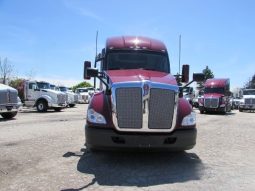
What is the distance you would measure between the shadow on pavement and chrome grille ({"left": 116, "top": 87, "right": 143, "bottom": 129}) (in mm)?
848

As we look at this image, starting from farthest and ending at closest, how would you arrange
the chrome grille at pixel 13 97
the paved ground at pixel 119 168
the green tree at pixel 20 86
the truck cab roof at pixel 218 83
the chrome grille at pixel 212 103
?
the green tree at pixel 20 86 → the truck cab roof at pixel 218 83 → the chrome grille at pixel 212 103 → the chrome grille at pixel 13 97 → the paved ground at pixel 119 168

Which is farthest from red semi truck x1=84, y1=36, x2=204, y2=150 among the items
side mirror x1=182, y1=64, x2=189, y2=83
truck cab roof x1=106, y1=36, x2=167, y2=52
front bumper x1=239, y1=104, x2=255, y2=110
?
front bumper x1=239, y1=104, x2=255, y2=110

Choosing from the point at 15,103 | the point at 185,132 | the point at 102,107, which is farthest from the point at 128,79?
the point at 15,103

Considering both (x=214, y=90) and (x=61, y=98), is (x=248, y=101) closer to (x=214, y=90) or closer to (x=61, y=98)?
(x=214, y=90)

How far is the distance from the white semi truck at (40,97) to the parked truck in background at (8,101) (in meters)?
7.94

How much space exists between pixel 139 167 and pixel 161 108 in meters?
1.20

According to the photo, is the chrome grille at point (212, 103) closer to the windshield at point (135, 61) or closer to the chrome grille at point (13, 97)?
the chrome grille at point (13, 97)

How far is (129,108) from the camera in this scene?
7762 millimetres

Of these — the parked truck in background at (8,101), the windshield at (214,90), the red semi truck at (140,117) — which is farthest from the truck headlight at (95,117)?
the windshield at (214,90)

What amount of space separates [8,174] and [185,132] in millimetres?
3355

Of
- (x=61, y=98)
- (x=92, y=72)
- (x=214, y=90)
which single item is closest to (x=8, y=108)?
(x=61, y=98)

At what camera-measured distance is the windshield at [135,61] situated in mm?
9867

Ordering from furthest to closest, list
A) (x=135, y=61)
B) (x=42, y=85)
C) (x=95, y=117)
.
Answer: (x=42, y=85) < (x=135, y=61) < (x=95, y=117)

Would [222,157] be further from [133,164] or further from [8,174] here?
[8,174]
